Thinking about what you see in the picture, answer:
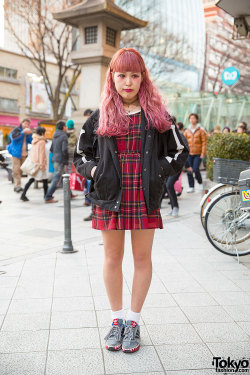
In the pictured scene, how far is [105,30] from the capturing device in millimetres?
15656

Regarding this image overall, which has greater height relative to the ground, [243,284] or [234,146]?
[234,146]

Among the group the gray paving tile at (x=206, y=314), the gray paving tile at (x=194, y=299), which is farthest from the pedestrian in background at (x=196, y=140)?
the gray paving tile at (x=206, y=314)

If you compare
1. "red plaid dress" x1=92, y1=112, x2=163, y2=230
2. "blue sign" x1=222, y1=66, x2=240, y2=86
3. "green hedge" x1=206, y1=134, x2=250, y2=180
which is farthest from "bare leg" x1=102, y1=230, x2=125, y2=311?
"blue sign" x1=222, y1=66, x2=240, y2=86

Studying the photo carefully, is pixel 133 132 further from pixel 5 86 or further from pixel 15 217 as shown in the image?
pixel 5 86

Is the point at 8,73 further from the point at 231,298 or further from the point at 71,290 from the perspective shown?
the point at 231,298

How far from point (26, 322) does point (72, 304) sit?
0.50 meters

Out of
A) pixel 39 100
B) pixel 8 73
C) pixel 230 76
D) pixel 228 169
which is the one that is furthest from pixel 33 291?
pixel 39 100

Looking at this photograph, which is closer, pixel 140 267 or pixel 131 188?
pixel 131 188

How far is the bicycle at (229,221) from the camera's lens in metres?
5.08

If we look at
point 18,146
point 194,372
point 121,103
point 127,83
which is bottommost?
point 194,372

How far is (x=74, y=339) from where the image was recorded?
9.91ft

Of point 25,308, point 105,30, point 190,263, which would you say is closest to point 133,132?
point 25,308

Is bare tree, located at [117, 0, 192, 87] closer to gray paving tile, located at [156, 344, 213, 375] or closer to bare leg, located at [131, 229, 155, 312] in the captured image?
bare leg, located at [131, 229, 155, 312]

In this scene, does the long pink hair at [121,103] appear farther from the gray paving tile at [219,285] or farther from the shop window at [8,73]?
the shop window at [8,73]
